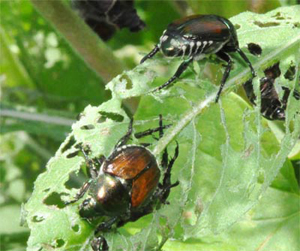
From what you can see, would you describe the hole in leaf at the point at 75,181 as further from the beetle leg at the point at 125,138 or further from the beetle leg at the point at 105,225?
the beetle leg at the point at 105,225

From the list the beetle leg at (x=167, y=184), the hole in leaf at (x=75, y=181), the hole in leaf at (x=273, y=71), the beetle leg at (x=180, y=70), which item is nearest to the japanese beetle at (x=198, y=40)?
the beetle leg at (x=180, y=70)

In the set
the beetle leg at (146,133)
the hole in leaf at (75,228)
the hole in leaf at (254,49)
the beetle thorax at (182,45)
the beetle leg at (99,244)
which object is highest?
the beetle thorax at (182,45)

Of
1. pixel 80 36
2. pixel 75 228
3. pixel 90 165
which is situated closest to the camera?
pixel 75 228

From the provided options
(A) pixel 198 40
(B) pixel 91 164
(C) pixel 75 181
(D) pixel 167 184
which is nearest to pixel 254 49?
(A) pixel 198 40

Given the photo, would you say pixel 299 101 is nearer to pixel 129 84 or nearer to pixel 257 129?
pixel 257 129

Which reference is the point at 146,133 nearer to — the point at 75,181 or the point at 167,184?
Answer: the point at 167,184

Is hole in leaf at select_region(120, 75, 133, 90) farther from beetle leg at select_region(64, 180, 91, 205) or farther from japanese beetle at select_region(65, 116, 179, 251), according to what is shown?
beetle leg at select_region(64, 180, 91, 205)
